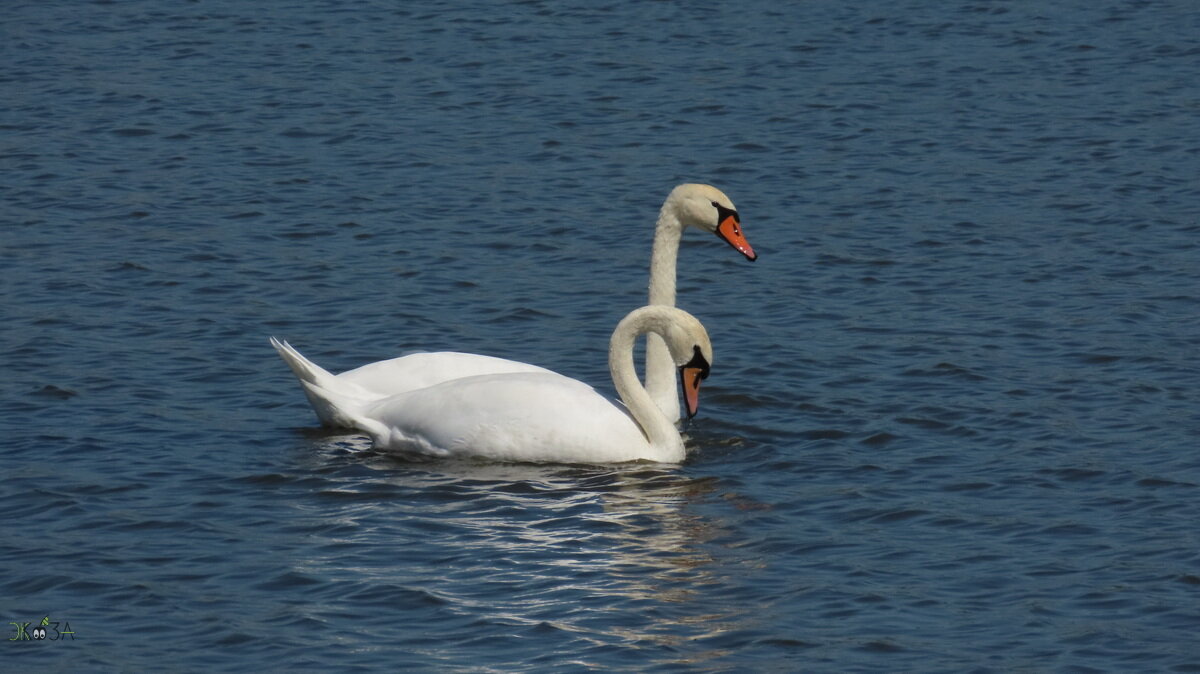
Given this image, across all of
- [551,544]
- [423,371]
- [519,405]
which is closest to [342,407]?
[423,371]

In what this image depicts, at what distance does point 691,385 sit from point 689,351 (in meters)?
0.21

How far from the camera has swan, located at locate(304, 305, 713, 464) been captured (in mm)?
10539

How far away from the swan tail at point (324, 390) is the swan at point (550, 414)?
0.02m

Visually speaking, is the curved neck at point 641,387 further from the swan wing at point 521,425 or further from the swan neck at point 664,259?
the swan neck at point 664,259

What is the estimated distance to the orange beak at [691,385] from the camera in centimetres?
1077

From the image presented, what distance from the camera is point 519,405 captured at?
1056 cm

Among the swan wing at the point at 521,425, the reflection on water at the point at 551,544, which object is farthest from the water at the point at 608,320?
the swan wing at the point at 521,425

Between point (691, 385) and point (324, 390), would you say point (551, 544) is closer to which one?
point (691, 385)

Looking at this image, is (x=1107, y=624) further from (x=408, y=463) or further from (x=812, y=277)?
(x=812, y=277)

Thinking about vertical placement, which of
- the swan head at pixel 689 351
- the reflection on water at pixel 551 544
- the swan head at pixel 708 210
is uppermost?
the swan head at pixel 708 210

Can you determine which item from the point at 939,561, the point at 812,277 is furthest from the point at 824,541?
the point at 812,277

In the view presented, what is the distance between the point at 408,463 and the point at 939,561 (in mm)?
3009
